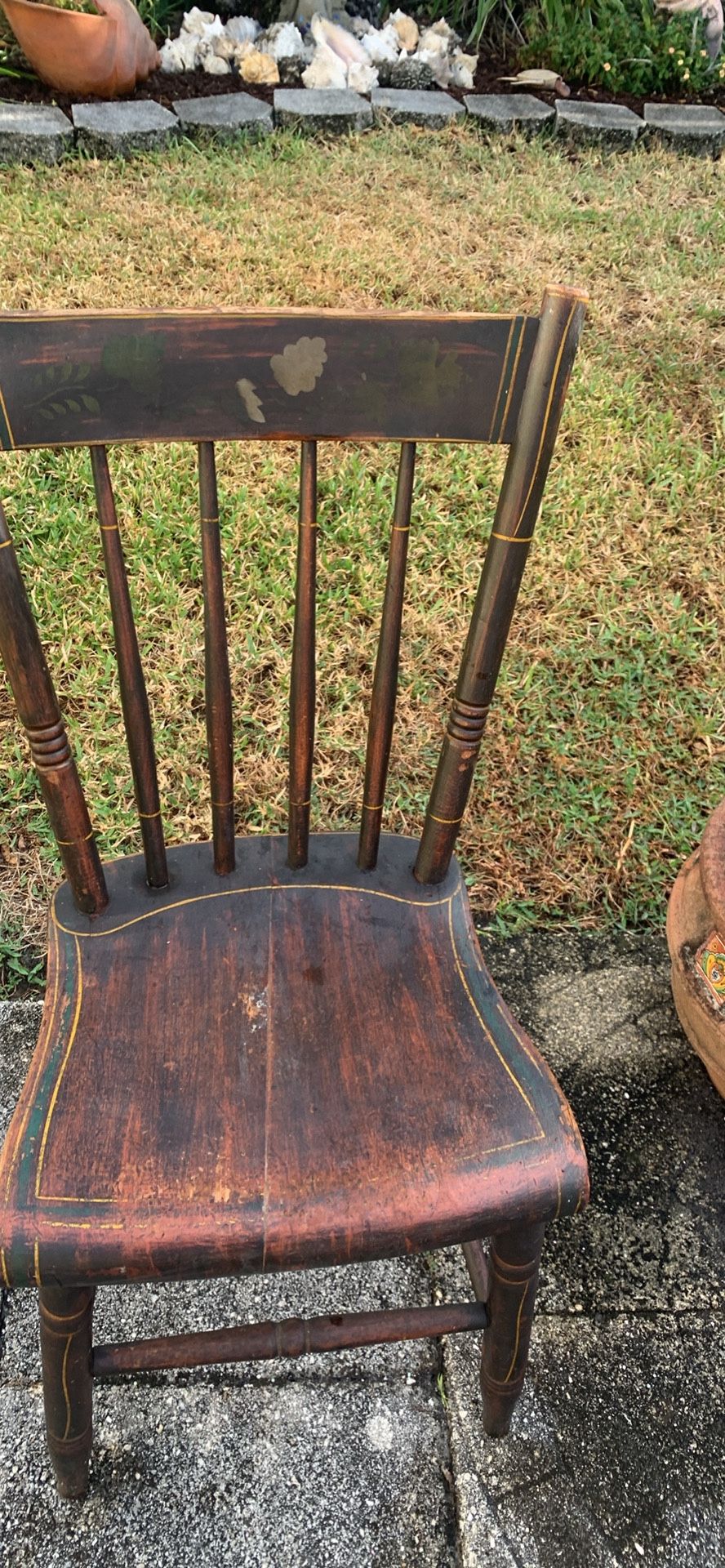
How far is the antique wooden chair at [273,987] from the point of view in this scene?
3.30ft

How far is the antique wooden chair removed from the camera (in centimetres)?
100

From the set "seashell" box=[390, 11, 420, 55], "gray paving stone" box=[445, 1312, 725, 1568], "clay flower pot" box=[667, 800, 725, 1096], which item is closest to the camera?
"gray paving stone" box=[445, 1312, 725, 1568]

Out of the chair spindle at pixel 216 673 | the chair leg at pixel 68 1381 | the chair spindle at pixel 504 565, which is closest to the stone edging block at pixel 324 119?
the chair spindle at pixel 216 673

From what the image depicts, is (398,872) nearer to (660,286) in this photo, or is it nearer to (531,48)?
(660,286)

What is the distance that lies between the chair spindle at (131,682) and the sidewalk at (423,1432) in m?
0.66

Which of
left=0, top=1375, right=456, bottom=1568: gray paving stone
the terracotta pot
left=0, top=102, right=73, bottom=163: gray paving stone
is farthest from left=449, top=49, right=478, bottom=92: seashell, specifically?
Result: left=0, top=1375, right=456, bottom=1568: gray paving stone

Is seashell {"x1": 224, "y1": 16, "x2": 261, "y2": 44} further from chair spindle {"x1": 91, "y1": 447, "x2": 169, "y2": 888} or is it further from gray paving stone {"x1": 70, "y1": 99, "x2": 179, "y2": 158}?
chair spindle {"x1": 91, "y1": 447, "x2": 169, "y2": 888}

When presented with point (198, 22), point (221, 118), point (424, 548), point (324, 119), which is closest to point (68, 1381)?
point (424, 548)

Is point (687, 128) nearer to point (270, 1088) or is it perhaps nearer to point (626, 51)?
point (626, 51)

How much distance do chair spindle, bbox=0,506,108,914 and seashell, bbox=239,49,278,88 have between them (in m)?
4.14

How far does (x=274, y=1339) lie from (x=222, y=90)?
180 inches

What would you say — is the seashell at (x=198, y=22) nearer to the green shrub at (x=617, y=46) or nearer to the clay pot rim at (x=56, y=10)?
the clay pot rim at (x=56, y=10)

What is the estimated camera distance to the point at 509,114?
429 cm

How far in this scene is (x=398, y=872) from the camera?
1.36 meters
